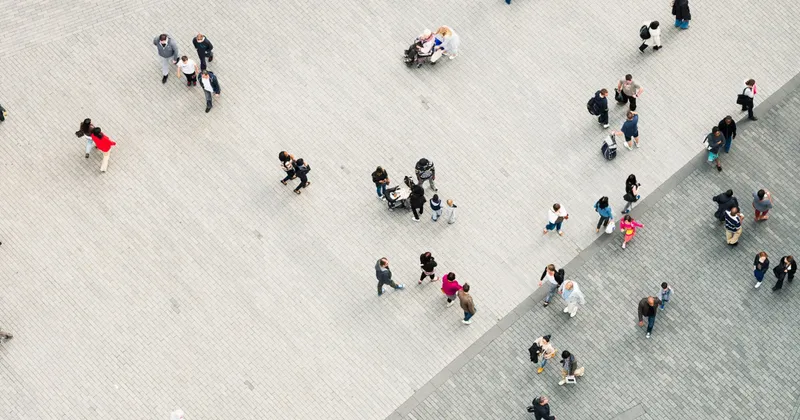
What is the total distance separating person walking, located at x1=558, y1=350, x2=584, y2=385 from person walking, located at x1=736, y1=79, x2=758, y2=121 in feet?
27.8

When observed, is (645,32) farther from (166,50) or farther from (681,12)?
(166,50)

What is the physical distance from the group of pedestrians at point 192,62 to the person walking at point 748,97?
526 inches

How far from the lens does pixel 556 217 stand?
97.2 feet

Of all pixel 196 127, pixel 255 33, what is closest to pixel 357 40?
pixel 255 33

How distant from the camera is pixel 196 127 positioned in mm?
31797

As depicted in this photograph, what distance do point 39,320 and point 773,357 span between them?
17.0 m

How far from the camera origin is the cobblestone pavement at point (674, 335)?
28.2m

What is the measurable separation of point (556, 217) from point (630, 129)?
3.37 m

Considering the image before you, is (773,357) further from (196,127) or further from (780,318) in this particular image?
(196,127)

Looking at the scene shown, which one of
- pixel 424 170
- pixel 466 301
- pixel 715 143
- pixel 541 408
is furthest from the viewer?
pixel 715 143

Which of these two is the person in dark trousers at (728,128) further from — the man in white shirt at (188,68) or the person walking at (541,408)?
the man in white shirt at (188,68)

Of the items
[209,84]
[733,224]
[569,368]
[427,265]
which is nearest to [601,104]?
[733,224]

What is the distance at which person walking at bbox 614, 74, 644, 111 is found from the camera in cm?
3170

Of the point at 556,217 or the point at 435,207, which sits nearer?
the point at 556,217
